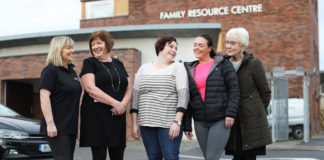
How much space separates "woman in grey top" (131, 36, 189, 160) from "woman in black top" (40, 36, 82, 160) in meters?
0.65

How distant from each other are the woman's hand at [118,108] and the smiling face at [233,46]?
125 centimetres

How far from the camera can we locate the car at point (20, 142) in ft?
19.1

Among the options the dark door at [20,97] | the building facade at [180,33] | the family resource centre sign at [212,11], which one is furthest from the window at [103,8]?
the dark door at [20,97]

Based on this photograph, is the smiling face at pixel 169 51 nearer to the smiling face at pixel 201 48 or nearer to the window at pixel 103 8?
the smiling face at pixel 201 48

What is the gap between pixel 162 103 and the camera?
393 cm

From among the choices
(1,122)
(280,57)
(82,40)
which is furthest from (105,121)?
(280,57)

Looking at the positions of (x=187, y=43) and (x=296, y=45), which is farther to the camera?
(x=296, y=45)

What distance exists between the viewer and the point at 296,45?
835 inches

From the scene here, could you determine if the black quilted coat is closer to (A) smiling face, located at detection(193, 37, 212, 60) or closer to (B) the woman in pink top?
(B) the woman in pink top

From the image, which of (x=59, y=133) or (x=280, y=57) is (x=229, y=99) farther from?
(x=280, y=57)

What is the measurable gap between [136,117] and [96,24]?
24234mm

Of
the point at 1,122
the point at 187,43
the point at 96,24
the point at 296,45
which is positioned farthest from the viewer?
the point at 96,24

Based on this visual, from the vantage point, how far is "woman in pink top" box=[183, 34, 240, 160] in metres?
3.84

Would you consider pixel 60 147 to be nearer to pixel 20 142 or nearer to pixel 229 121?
pixel 229 121
